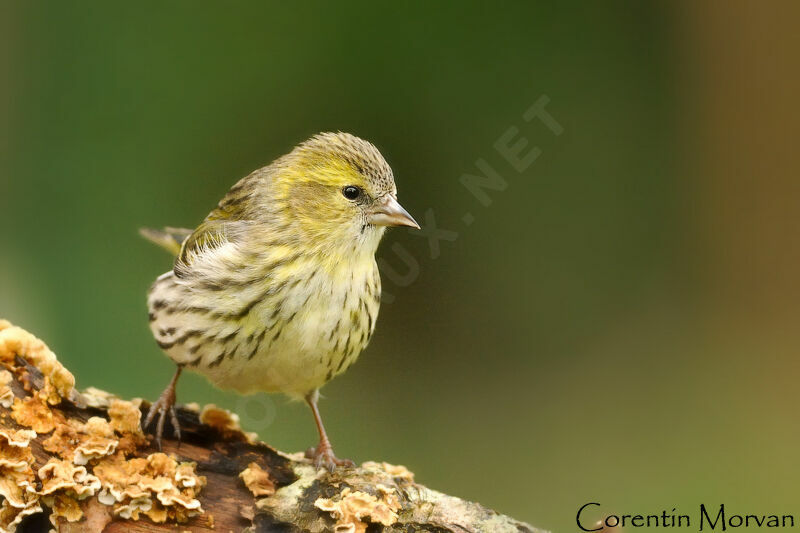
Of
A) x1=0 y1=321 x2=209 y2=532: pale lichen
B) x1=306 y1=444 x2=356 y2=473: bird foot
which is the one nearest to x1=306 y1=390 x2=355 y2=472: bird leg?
x1=306 y1=444 x2=356 y2=473: bird foot

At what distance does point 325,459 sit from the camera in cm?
269

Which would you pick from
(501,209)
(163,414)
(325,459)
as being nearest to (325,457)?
(325,459)

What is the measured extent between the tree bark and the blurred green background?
167cm

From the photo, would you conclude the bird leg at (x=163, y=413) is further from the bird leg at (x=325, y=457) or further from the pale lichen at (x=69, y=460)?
the bird leg at (x=325, y=457)

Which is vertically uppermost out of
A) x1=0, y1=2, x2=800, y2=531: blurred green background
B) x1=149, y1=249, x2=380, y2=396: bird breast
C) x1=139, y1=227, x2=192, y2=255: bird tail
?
x1=0, y1=2, x2=800, y2=531: blurred green background

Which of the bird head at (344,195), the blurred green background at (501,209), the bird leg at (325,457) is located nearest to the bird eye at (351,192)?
the bird head at (344,195)

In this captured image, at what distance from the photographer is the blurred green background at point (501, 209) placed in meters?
4.72

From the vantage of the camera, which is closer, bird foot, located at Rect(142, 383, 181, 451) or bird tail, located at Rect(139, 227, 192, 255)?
bird foot, located at Rect(142, 383, 181, 451)

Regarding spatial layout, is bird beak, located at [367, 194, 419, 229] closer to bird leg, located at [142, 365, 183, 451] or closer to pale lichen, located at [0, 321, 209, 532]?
bird leg, located at [142, 365, 183, 451]

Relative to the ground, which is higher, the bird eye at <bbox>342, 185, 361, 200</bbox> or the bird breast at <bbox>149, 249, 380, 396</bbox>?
the bird eye at <bbox>342, 185, 361, 200</bbox>

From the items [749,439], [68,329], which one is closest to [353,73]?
[68,329]

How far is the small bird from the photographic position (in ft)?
8.96

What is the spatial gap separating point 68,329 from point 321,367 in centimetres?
179

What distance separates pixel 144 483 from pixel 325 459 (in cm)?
51
